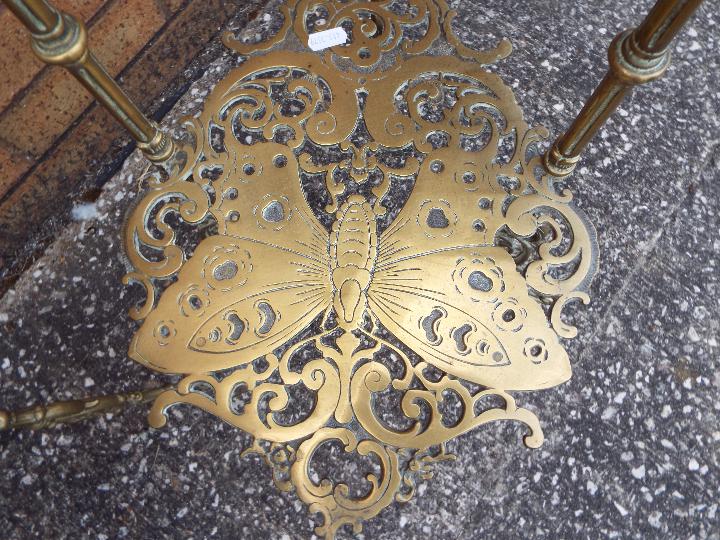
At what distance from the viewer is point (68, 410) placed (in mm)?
630

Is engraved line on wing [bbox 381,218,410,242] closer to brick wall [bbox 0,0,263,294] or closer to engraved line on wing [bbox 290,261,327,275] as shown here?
engraved line on wing [bbox 290,261,327,275]

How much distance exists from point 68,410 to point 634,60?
2.11ft

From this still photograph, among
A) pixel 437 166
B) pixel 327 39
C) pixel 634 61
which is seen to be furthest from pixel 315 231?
pixel 634 61

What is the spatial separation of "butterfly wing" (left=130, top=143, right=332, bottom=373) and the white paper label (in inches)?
8.2

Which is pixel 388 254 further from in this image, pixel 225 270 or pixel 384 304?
pixel 225 270

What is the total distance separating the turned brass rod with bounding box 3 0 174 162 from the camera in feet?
1.83

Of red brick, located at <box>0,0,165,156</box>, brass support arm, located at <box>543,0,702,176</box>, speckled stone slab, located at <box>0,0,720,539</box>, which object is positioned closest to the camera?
brass support arm, located at <box>543,0,702,176</box>

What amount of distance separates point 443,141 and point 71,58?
1.44 ft

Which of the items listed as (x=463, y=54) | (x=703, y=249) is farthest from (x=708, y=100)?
(x=463, y=54)

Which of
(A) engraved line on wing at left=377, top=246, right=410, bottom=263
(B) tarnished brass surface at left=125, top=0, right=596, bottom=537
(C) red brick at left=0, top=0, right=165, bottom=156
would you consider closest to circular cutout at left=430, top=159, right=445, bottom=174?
(B) tarnished brass surface at left=125, top=0, right=596, bottom=537

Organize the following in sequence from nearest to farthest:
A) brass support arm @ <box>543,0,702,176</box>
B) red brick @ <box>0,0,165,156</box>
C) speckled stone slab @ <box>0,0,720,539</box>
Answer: brass support arm @ <box>543,0,702,176</box>, speckled stone slab @ <box>0,0,720,539</box>, red brick @ <box>0,0,165,156</box>

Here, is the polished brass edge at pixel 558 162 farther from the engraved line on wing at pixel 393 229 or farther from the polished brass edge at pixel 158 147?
the polished brass edge at pixel 158 147

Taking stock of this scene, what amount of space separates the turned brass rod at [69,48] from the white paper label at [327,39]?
26 centimetres

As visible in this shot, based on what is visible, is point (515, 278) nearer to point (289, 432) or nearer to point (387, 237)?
point (387, 237)
